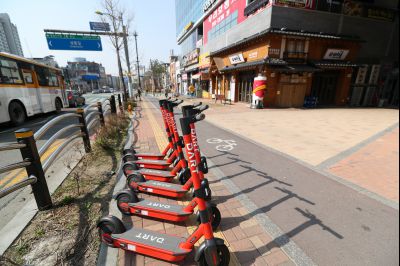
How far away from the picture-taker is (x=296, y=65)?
14.1 m

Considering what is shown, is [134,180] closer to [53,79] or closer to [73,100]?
[53,79]

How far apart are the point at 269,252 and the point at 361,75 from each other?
20.5 meters

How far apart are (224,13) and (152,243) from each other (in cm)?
2406

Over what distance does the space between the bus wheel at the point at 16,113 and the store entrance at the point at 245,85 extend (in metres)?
15.0

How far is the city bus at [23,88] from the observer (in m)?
8.35

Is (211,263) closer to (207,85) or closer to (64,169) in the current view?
(64,169)

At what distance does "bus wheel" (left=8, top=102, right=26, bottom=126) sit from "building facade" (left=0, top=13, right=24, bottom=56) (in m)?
14.3

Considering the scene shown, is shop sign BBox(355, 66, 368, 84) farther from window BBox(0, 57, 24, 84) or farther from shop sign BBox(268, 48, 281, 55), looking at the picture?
window BBox(0, 57, 24, 84)

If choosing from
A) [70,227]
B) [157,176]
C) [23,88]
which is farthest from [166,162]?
[23,88]

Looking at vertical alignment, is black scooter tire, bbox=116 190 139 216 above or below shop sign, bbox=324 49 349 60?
below

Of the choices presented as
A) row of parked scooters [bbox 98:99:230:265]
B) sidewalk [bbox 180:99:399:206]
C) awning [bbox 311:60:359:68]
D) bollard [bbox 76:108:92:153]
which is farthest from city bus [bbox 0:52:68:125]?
awning [bbox 311:60:359:68]

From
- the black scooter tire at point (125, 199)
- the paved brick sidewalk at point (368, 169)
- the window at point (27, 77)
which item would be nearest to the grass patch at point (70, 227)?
the black scooter tire at point (125, 199)

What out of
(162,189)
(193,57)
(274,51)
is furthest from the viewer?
(193,57)

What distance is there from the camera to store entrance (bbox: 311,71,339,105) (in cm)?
1672
